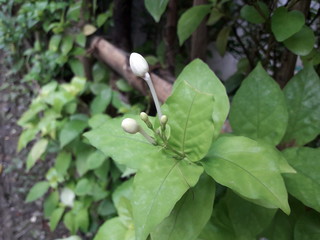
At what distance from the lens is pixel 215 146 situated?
44 centimetres

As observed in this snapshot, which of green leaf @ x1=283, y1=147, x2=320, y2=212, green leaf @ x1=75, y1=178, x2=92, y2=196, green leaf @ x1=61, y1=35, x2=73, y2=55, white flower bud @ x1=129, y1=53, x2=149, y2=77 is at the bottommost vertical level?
green leaf @ x1=75, y1=178, x2=92, y2=196

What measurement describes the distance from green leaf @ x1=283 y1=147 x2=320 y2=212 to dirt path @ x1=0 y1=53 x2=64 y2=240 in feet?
5.00

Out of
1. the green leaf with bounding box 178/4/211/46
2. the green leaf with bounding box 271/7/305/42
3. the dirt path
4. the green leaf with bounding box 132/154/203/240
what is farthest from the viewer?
the dirt path

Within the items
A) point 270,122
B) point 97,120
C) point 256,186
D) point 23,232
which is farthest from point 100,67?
point 256,186

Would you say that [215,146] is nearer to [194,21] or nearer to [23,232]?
[194,21]

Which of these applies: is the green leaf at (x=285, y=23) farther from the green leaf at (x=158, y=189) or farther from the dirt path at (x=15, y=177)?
the dirt path at (x=15, y=177)

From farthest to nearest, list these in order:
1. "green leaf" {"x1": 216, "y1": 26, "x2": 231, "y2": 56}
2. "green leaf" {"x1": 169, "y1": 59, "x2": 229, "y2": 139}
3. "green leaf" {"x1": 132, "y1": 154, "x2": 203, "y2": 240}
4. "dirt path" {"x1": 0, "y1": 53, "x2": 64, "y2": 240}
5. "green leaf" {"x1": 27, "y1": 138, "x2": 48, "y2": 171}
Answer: "dirt path" {"x1": 0, "y1": 53, "x2": 64, "y2": 240}
"green leaf" {"x1": 27, "y1": 138, "x2": 48, "y2": 171}
"green leaf" {"x1": 216, "y1": 26, "x2": 231, "y2": 56}
"green leaf" {"x1": 169, "y1": 59, "x2": 229, "y2": 139}
"green leaf" {"x1": 132, "y1": 154, "x2": 203, "y2": 240}

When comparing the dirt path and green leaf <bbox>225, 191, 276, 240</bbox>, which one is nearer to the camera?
green leaf <bbox>225, 191, 276, 240</bbox>

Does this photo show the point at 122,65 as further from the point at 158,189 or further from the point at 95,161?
the point at 158,189

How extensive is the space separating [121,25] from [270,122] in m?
1.27

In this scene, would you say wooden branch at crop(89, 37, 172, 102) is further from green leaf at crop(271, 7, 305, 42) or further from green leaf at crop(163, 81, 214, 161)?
green leaf at crop(163, 81, 214, 161)

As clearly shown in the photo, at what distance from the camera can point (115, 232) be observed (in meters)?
0.66

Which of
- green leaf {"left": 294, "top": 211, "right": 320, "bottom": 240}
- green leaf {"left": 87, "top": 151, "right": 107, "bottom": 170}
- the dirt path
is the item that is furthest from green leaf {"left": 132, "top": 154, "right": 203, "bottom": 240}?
the dirt path

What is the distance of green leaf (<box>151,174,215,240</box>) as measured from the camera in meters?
0.40
